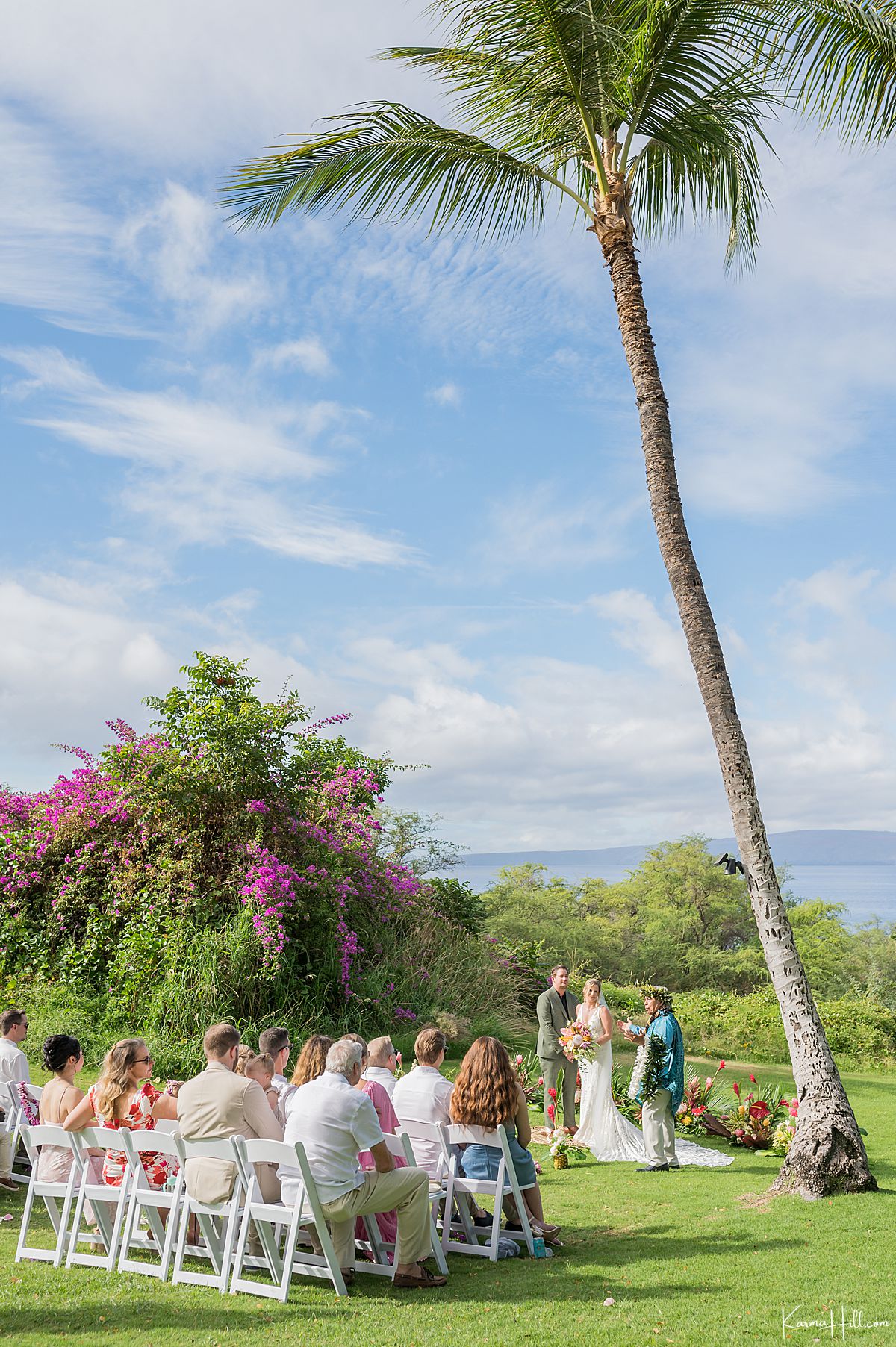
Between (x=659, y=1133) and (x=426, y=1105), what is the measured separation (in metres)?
3.64

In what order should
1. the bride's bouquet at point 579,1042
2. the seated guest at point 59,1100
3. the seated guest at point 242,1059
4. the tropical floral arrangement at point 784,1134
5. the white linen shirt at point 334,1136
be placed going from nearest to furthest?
the white linen shirt at point 334,1136, the seated guest at point 59,1100, the seated guest at point 242,1059, the tropical floral arrangement at point 784,1134, the bride's bouquet at point 579,1042

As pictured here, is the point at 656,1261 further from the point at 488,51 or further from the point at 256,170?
the point at 488,51

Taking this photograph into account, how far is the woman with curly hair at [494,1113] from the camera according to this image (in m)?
6.45

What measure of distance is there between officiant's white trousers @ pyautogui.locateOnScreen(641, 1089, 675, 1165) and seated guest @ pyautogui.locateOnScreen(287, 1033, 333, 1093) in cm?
399

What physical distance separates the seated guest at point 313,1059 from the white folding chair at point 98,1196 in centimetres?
118

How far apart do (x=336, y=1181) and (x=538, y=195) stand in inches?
345

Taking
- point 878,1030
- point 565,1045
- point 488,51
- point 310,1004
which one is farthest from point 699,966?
point 488,51

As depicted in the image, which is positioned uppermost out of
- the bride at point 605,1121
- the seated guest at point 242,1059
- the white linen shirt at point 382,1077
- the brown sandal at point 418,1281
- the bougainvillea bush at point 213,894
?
the bougainvillea bush at point 213,894

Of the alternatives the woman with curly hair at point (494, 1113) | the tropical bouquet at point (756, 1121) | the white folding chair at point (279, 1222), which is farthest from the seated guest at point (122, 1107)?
the tropical bouquet at point (756, 1121)

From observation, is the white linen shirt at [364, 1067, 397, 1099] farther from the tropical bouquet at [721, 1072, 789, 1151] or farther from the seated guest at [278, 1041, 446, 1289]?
the tropical bouquet at [721, 1072, 789, 1151]

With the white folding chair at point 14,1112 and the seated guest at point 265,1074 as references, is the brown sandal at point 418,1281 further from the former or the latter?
the white folding chair at point 14,1112

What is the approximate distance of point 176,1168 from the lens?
6227 millimetres

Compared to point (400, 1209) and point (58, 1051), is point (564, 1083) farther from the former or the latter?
point (58, 1051)

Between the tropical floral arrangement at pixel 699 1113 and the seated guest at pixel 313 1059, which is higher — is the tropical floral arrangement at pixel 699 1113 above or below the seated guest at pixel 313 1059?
below
